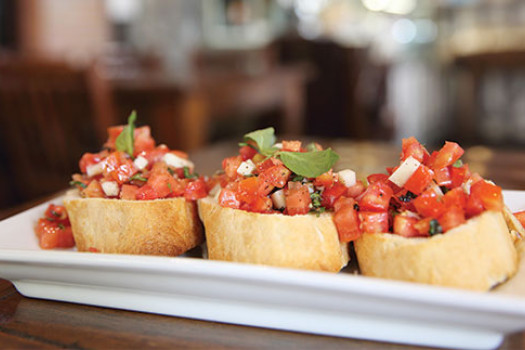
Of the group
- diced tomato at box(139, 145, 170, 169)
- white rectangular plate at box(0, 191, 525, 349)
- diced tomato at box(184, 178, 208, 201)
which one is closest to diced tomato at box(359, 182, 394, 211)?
white rectangular plate at box(0, 191, 525, 349)

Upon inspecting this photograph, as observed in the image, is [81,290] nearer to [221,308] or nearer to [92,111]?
[221,308]

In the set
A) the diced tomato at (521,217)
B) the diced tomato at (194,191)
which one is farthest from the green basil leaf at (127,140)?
the diced tomato at (521,217)

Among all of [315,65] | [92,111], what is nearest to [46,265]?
[92,111]

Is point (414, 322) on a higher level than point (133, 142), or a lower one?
lower

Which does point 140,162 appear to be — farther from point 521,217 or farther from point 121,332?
point 521,217

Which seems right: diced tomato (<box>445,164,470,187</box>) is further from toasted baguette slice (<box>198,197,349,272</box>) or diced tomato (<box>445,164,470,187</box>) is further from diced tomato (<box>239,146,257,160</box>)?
diced tomato (<box>239,146,257,160</box>)

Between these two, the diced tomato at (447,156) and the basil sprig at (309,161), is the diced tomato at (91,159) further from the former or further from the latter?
the diced tomato at (447,156)
